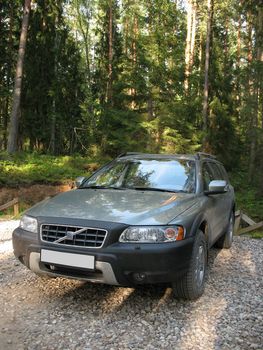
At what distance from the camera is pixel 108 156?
18.8 metres

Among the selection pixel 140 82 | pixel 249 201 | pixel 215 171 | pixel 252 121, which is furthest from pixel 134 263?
pixel 252 121

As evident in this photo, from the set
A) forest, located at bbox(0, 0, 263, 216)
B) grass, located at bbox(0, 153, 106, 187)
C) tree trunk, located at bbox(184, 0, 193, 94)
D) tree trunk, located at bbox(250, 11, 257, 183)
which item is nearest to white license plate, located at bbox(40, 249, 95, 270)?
grass, located at bbox(0, 153, 106, 187)

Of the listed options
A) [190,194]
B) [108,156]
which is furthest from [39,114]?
[190,194]

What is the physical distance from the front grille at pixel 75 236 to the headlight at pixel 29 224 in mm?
244

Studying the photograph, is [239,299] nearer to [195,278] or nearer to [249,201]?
[195,278]

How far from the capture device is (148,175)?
223 inches

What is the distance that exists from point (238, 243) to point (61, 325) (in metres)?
5.13

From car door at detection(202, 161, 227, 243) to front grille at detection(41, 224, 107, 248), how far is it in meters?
1.91

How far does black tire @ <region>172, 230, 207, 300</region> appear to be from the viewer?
450cm

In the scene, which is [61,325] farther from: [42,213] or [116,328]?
[42,213]

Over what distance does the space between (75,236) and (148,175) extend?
1792 millimetres

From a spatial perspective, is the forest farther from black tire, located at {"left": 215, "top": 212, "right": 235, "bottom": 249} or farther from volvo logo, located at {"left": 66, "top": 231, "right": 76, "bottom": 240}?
volvo logo, located at {"left": 66, "top": 231, "right": 76, "bottom": 240}

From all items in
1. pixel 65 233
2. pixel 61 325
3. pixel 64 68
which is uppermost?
pixel 64 68

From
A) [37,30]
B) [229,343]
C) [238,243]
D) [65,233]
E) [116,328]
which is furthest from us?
[37,30]
